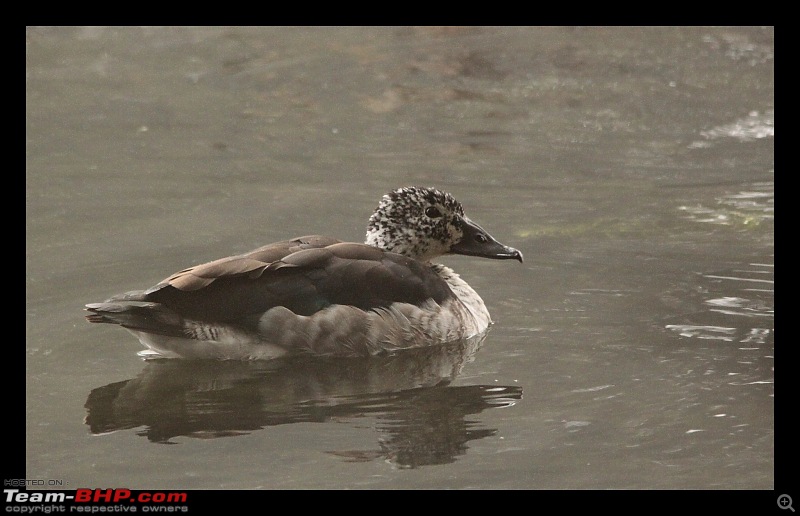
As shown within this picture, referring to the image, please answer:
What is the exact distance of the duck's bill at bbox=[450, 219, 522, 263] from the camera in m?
10.5

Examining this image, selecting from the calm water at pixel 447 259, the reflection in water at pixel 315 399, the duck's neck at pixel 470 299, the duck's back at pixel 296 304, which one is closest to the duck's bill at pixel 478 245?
the duck's neck at pixel 470 299

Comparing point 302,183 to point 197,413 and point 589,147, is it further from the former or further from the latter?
point 197,413

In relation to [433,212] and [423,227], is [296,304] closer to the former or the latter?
[423,227]

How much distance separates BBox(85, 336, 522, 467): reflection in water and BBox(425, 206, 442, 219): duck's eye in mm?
1210

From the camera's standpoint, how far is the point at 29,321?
33.6 feet

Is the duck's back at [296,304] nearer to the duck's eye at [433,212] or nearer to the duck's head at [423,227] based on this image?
A: the duck's head at [423,227]

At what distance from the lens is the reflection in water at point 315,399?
8.27m

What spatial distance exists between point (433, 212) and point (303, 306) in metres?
1.64

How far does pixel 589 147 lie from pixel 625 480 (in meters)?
8.08

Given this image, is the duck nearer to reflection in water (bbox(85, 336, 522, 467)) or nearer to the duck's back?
the duck's back

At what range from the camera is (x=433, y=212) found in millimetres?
10461

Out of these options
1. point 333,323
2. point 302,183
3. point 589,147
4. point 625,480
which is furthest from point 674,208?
point 625,480
